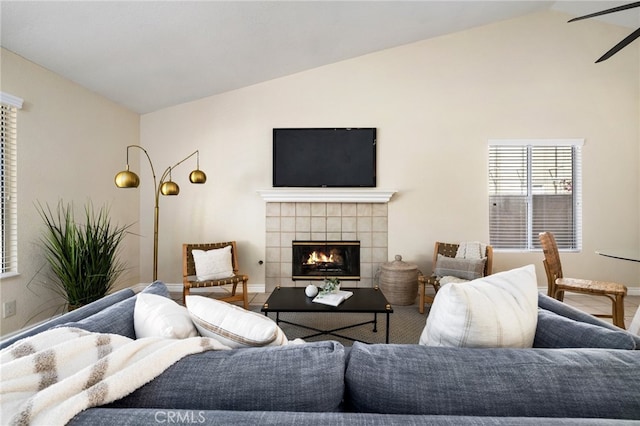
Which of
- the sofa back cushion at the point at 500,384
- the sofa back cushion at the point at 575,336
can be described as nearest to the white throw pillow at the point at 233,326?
A: the sofa back cushion at the point at 500,384

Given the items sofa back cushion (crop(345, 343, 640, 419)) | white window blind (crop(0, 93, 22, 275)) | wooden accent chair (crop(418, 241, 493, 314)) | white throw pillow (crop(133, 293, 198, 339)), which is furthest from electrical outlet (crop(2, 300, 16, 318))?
wooden accent chair (crop(418, 241, 493, 314))

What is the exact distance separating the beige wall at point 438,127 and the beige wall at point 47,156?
69 centimetres

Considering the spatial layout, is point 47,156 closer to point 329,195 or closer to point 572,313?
point 329,195

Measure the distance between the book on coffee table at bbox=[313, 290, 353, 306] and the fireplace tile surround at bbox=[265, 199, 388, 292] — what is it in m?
1.39

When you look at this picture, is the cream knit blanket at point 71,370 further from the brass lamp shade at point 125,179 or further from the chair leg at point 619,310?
the chair leg at point 619,310

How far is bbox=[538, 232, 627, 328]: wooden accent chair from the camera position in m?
2.57

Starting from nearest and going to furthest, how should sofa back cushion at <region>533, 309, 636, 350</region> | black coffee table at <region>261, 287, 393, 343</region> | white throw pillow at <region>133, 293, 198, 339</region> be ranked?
sofa back cushion at <region>533, 309, 636, 350</region>
white throw pillow at <region>133, 293, 198, 339</region>
black coffee table at <region>261, 287, 393, 343</region>

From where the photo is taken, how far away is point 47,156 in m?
2.74

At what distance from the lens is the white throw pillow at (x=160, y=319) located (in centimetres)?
101

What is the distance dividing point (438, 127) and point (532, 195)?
1.54 metres

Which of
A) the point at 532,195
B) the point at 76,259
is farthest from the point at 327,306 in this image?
the point at 532,195

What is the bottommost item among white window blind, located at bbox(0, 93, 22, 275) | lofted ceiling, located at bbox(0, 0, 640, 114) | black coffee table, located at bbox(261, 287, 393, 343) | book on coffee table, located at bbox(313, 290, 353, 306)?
black coffee table, located at bbox(261, 287, 393, 343)

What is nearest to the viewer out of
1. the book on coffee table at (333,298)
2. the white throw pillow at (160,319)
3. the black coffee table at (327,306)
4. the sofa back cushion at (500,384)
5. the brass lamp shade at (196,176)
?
the sofa back cushion at (500,384)

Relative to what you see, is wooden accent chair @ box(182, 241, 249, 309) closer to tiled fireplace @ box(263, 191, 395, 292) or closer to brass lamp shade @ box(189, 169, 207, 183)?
tiled fireplace @ box(263, 191, 395, 292)
